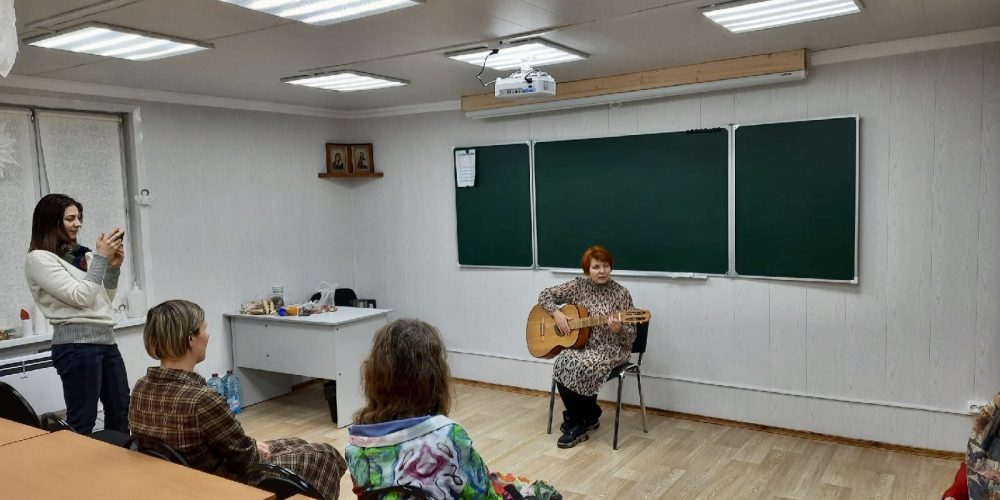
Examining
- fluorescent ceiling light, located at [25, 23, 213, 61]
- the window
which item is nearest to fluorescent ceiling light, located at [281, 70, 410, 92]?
fluorescent ceiling light, located at [25, 23, 213, 61]

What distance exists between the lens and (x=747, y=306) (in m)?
4.60

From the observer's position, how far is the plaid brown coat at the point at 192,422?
2158 millimetres

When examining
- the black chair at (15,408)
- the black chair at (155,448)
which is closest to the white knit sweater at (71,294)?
the black chair at (15,408)

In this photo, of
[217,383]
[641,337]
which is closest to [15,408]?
[217,383]

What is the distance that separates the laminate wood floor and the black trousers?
143 millimetres

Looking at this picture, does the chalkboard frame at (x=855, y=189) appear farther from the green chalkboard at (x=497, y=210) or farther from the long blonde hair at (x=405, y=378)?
the long blonde hair at (x=405, y=378)

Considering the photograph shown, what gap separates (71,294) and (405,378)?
2007mm

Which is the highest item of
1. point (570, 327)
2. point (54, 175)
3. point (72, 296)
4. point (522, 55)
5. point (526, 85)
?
point (522, 55)

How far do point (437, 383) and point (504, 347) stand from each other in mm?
3834

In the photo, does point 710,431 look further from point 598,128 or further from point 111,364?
point 111,364

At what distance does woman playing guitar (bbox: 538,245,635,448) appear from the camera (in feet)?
14.4

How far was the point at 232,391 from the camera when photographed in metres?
5.25

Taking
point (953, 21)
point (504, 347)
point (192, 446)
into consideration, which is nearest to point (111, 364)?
point (192, 446)

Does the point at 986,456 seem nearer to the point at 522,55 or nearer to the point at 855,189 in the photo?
the point at 855,189
